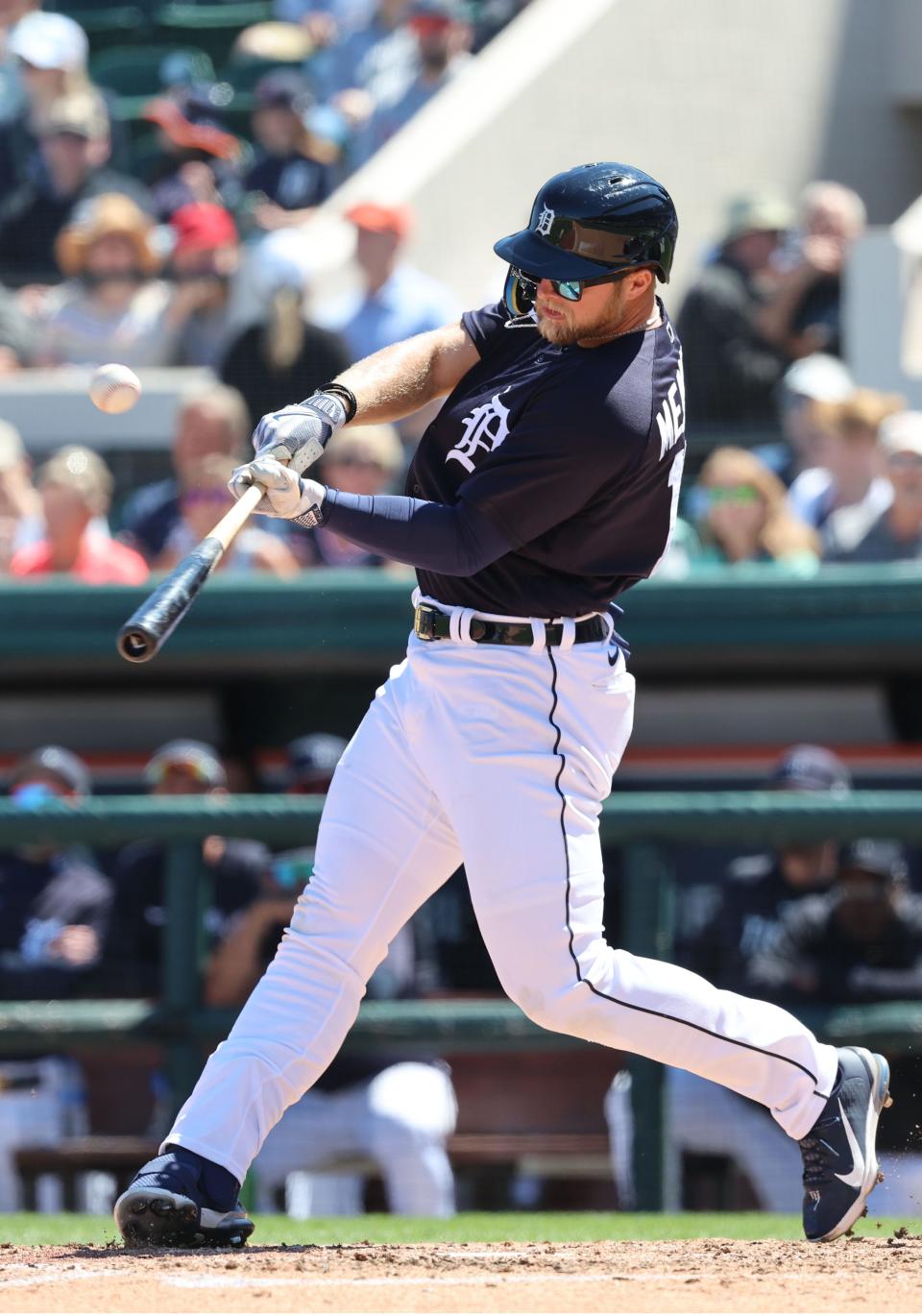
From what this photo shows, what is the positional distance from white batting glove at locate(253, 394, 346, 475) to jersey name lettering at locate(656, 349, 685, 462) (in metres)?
0.52

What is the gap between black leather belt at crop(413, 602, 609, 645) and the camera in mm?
3506

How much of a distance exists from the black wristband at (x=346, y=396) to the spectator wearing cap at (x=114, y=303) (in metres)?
4.47

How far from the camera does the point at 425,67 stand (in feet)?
31.8

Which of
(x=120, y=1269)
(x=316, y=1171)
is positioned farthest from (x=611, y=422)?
(x=316, y=1171)

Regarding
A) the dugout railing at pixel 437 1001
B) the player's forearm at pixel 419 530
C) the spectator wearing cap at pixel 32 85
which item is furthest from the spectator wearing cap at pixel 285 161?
the player's forearm at pixel 419 530

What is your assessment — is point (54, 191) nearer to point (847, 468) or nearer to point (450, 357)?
point (847, 468)

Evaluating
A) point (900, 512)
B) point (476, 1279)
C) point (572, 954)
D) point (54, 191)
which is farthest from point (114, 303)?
point (476, 1279)

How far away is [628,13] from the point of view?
9.01m

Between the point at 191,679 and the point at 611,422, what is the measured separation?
3.14 metres

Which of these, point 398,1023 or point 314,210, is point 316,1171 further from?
point 314,210

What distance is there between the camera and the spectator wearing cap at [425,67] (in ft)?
31.5

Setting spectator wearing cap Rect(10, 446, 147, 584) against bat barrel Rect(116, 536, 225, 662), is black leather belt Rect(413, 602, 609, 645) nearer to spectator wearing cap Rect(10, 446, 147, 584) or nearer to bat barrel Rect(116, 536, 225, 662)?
bat barrel Rect(116, 536, 225, 662)

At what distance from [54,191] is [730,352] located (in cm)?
326

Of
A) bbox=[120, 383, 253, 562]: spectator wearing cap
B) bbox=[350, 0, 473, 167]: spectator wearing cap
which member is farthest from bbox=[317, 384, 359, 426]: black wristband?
bbox=[350, 0, 473, 167]: spectator wearing cap
